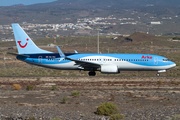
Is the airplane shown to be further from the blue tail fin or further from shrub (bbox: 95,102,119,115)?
shrub (bbox: 95,102,119,115)

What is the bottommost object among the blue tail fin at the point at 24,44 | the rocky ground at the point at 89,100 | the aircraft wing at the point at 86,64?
the rocky ground at the point at 89,100

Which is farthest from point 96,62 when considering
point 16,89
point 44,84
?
point 16,89

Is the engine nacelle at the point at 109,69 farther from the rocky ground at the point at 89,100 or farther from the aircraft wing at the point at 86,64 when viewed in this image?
the rocky ground at the point at 89,100

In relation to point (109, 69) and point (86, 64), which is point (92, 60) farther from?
point (109, 69)

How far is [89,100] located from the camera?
68.0 ft

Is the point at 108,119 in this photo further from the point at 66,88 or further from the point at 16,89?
the point at 16,89

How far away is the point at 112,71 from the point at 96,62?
8.58 feet

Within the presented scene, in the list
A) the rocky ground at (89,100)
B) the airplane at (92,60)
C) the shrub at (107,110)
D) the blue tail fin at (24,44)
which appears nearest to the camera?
Result: the rocky ground at (89,100)

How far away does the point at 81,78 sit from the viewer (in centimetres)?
3244

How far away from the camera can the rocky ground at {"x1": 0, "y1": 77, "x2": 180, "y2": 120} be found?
1653 cm

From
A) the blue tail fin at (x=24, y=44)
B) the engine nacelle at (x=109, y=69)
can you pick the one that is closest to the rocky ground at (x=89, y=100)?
the engine nacelle at (x=109, y=69)

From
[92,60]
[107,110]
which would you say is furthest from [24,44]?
[107,110]

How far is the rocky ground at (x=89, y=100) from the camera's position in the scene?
16533 millimetres

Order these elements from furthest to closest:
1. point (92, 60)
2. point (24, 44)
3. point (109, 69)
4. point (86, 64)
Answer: point (24, 44) < point (92, 60) < point (86, 64) < point (109, 69)
